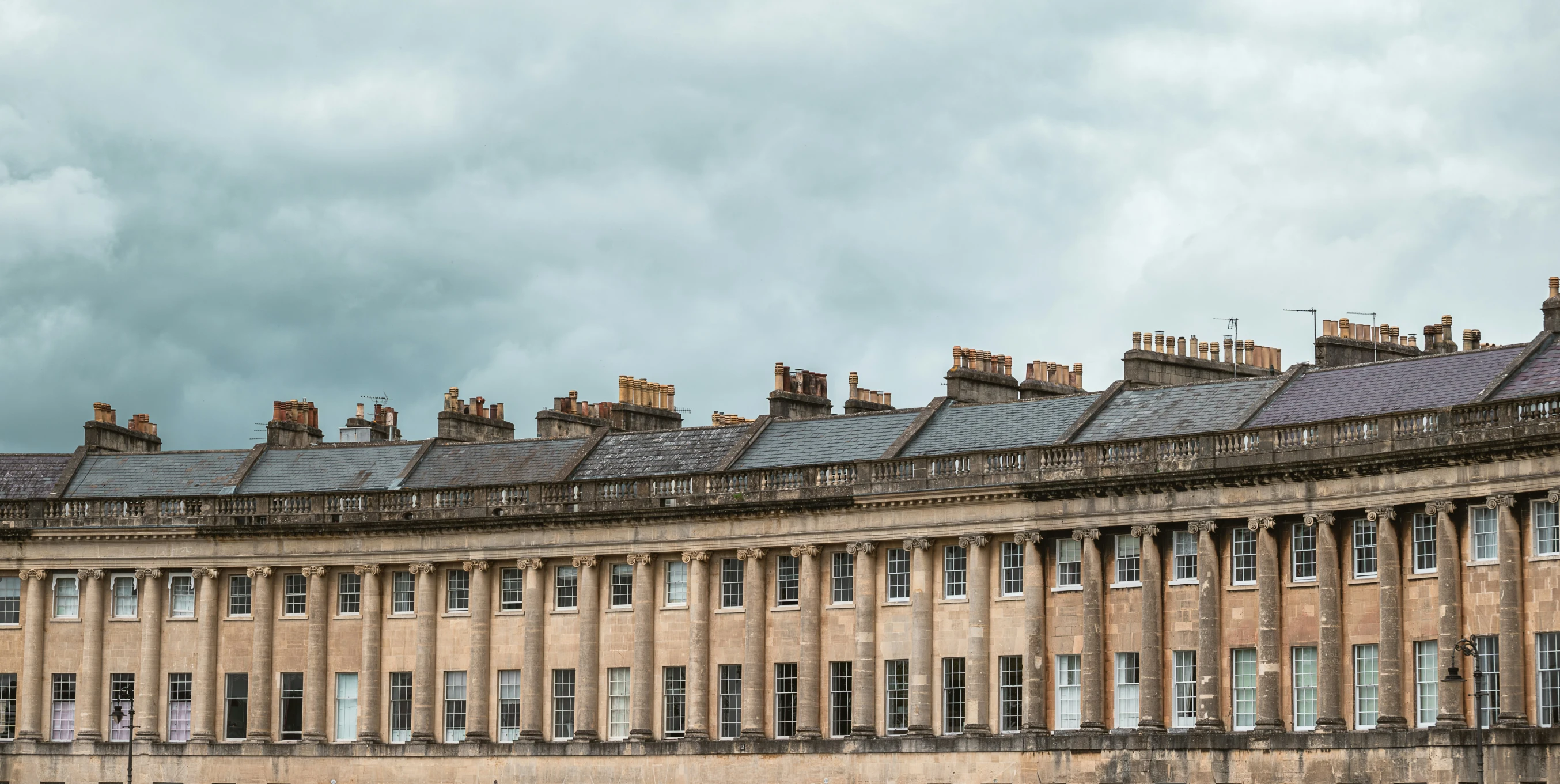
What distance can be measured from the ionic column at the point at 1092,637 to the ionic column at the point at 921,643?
4627 millimetres

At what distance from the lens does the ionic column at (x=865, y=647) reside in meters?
72.2

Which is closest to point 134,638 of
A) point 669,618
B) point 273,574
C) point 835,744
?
point 273,574

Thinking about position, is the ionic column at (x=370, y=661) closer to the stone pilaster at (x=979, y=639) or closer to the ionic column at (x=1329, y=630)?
the stone pilaster at (x=979, y=639)

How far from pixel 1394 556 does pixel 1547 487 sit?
4.57 meters

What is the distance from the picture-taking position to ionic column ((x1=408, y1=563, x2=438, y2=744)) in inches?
3120

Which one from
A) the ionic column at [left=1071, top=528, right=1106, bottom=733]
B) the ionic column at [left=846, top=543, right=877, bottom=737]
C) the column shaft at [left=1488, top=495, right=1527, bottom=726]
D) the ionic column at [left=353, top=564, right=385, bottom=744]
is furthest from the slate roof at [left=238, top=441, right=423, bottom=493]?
the column shaft at [left=1488, top=495, right=1527, bottom=726]

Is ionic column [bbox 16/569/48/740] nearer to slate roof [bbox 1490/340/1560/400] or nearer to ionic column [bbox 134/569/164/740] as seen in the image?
ionic column [bbox 134/569/164/740]

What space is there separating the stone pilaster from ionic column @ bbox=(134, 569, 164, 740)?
2642 centimetres

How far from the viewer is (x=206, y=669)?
81.8 meters

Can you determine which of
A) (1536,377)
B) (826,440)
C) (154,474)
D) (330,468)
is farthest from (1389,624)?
(154,474)

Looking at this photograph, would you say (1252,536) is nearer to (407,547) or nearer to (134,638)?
(407,547)

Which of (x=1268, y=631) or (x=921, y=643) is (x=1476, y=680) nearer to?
(x=1268, y=631)

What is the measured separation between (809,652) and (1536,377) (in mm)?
21368

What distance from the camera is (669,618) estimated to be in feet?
251
